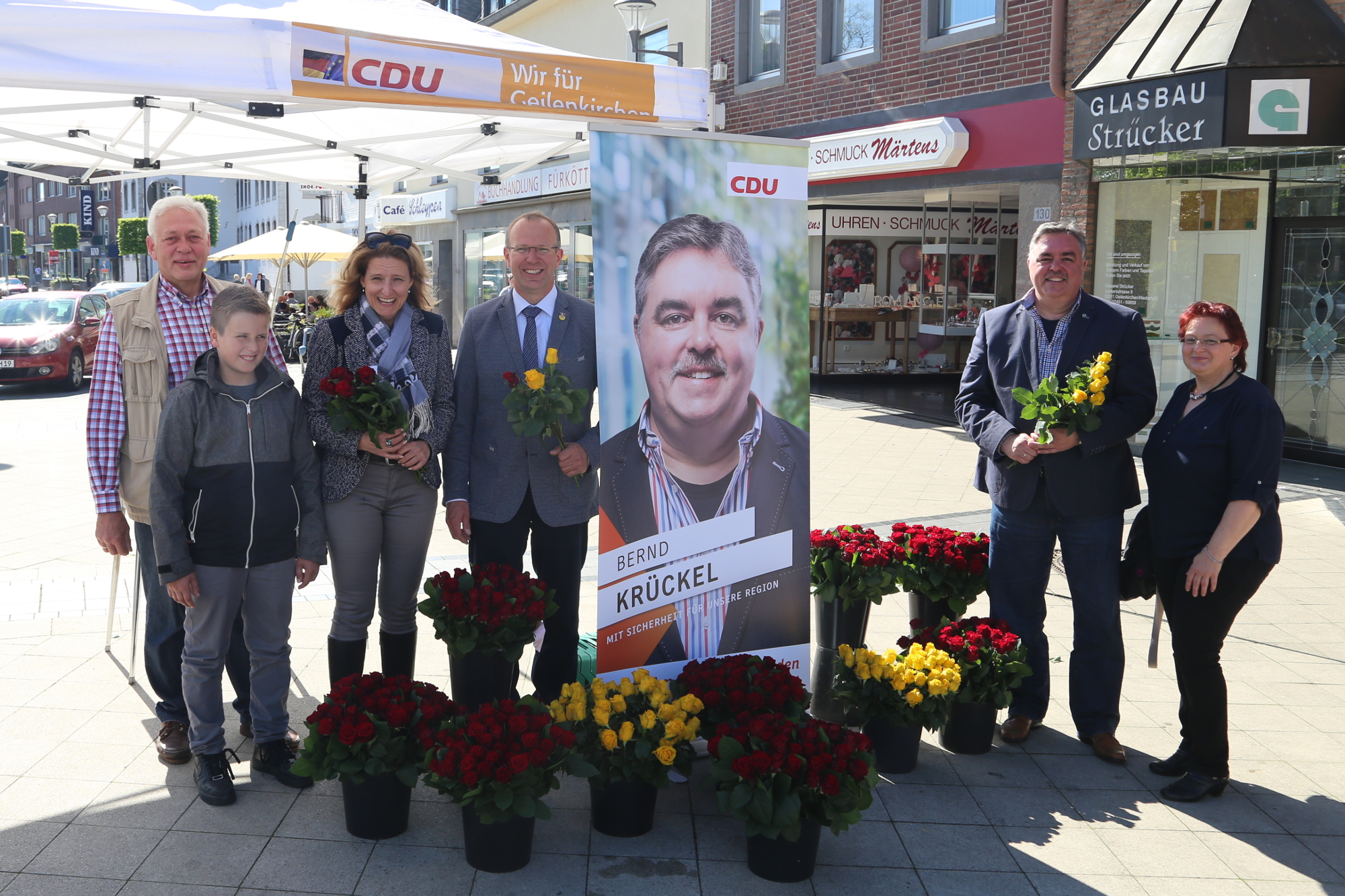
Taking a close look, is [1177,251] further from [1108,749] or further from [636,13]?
[1108,749]

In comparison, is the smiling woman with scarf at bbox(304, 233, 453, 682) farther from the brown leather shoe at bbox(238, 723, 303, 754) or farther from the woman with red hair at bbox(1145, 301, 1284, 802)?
the woman with red hair at bbox(1145, 301, 1284, 802)

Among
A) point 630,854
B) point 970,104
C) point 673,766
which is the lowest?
point 630,854

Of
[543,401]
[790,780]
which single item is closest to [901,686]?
[790,780]

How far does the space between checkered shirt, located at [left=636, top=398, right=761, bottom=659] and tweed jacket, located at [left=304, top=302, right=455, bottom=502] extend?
0.76 meters

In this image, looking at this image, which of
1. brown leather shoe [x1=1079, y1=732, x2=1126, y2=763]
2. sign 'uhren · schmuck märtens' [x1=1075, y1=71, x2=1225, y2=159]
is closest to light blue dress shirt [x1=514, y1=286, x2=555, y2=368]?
brown leather shoe [x1=1079, y1=732, x2=1126, y2=763]

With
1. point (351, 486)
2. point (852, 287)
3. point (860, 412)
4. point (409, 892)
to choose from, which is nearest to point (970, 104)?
point (860, 412)

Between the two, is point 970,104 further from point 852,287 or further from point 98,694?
point 98,694

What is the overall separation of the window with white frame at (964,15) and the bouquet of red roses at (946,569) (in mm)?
9893

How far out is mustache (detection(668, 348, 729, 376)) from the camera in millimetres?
3834

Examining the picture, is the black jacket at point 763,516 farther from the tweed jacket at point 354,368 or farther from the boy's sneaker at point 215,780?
the boy's sneaker at point 215,780

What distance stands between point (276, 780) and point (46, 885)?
2.76ft

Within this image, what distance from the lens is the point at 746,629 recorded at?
4082 mm

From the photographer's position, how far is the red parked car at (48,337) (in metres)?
17.3

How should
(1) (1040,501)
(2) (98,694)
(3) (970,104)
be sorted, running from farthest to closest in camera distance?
(3) (970,104) < (2) (98,694) < (1) (1040,501)
